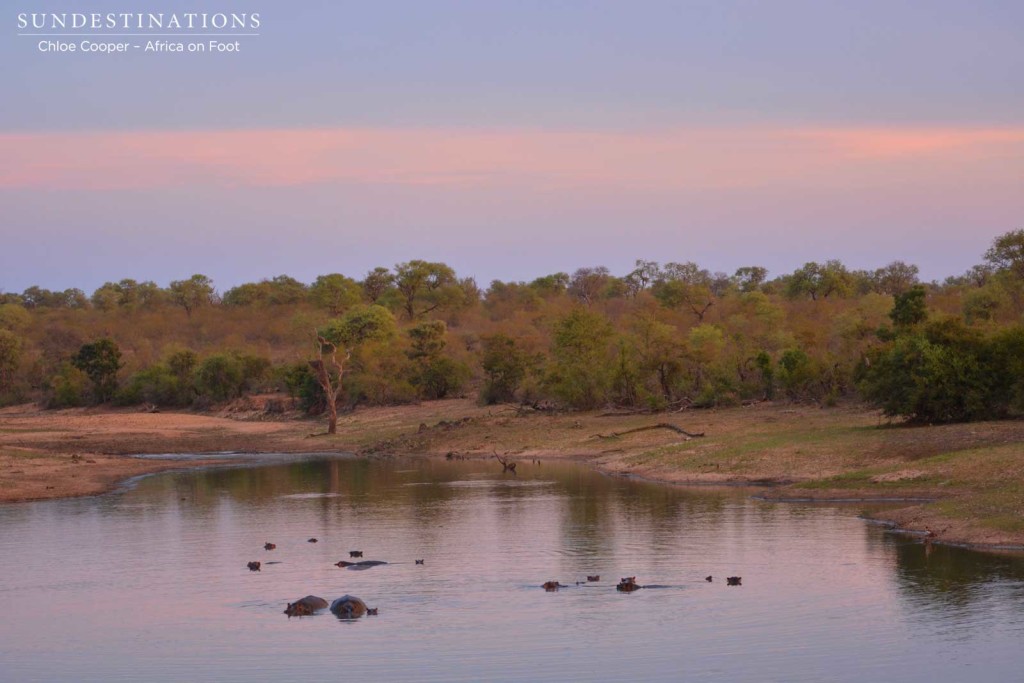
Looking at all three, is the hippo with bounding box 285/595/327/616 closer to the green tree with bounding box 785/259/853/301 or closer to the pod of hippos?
the pod of hippos

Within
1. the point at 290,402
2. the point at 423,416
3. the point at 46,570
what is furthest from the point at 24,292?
the point at 46,570

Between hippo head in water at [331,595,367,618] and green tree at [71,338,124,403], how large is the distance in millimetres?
62029

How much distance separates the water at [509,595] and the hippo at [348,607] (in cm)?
38

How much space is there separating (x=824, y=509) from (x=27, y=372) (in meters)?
72.0

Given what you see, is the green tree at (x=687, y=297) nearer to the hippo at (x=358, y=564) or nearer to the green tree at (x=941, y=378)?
the green tree at (x=941, y=378)

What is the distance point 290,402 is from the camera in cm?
6650

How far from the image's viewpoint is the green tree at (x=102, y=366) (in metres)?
76.1

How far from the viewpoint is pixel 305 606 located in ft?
A: 59.6

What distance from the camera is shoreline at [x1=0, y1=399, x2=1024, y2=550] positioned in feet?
85.1

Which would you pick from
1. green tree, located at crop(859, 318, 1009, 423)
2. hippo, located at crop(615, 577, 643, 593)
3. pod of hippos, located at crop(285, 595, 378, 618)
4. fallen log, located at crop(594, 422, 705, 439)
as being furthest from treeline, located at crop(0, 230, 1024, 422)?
pod of hippos, located at crop(285, 595, 378, 618)

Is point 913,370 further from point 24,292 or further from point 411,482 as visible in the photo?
point 24,292

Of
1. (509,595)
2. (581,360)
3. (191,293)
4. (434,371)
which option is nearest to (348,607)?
(509,595)

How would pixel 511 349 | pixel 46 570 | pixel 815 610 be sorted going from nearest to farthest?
pixel 815 610
pixel 46 570
pixel 511 349

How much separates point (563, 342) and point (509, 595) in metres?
33.0
